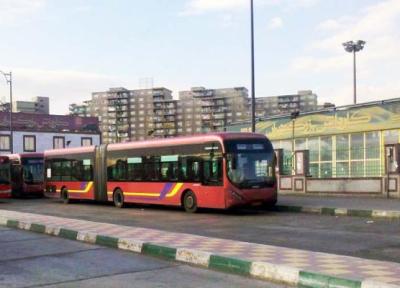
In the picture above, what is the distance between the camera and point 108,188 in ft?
90.1

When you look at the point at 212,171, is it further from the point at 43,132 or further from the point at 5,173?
the point at 43,132

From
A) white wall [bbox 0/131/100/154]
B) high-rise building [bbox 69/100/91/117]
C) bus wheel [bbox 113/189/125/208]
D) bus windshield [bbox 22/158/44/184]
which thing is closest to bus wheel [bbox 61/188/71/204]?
bus wheel [bbox 113/189/125/208]

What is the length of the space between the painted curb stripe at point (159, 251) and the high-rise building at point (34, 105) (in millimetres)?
114826

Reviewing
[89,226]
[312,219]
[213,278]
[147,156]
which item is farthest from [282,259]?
[147,156]

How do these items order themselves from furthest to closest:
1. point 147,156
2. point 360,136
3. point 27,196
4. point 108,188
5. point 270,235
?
1. point 27,196
2. point 360,136
3. point 108,188
4. point 147,156
5. point 270,235

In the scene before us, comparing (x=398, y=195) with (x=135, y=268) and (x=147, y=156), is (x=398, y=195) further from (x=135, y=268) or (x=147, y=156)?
(x=135, y=268)

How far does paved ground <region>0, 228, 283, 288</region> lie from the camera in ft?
28.0

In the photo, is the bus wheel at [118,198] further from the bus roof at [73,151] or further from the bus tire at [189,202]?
the bus tire at [189,202]

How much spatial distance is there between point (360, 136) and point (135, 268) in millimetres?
27127

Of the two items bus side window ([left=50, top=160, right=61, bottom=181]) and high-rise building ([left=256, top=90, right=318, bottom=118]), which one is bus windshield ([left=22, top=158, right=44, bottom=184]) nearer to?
bus side window ([left=50, top=160, right=61, bottom=181])

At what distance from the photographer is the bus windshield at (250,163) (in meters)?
20.1

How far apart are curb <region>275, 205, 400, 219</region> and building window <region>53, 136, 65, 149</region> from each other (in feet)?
197

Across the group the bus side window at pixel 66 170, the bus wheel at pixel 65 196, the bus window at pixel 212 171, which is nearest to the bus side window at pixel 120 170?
the bus side window at pixel 66 170

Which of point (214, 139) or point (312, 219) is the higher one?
point (214, 139)
